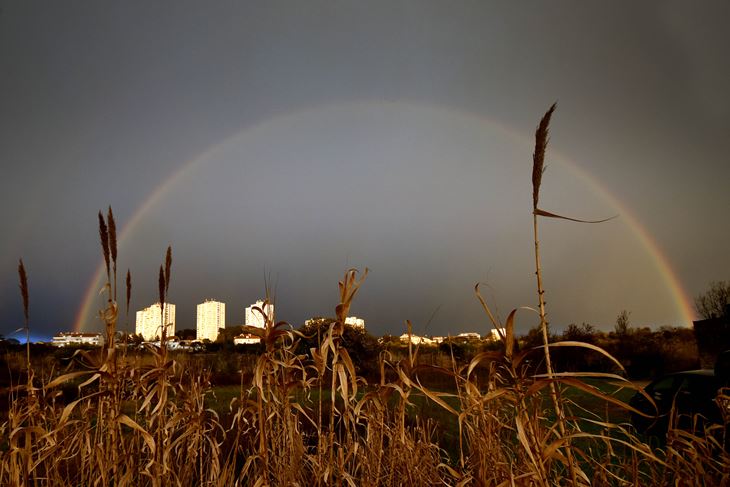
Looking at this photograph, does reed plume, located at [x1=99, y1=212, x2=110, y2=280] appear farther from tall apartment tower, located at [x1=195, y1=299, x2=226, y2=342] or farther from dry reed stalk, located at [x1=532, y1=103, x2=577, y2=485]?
→ tall apartment tower, located at [x1=195, y1=299, x2=226, y2=342]

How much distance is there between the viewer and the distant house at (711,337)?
22.2 m

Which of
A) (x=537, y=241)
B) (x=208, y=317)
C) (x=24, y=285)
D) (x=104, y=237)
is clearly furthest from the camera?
(x=208, y=317)

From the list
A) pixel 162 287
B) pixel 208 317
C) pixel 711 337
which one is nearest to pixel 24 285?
pixel 162 287

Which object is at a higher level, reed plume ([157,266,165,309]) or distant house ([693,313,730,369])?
reed plume ([157,266,165,309])

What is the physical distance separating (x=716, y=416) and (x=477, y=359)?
7.02 meters

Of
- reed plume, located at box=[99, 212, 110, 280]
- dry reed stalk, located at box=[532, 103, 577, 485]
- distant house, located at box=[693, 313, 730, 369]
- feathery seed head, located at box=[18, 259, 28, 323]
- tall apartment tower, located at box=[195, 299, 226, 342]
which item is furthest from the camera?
distant house, located at box=[693, 313, 730, 369]

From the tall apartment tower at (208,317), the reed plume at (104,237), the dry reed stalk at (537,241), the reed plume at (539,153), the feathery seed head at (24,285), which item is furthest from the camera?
the tall apartment tower at (208,317)

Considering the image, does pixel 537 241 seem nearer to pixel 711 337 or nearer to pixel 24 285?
pixel 24 285

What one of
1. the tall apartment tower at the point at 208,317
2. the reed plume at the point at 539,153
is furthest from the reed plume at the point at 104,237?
the tall apartment tower at the point at 208,317

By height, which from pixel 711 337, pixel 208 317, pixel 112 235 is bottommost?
pixel 711 337

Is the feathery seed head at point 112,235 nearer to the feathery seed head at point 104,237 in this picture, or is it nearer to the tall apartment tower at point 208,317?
the feathery seed head at point 104,237

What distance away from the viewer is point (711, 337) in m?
22.8

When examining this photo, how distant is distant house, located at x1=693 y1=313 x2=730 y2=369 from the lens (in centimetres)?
2225

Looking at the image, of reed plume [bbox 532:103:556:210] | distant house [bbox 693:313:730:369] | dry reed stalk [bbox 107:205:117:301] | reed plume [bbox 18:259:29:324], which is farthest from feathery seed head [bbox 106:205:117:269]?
distant house [bbox 693:313:730:369]
